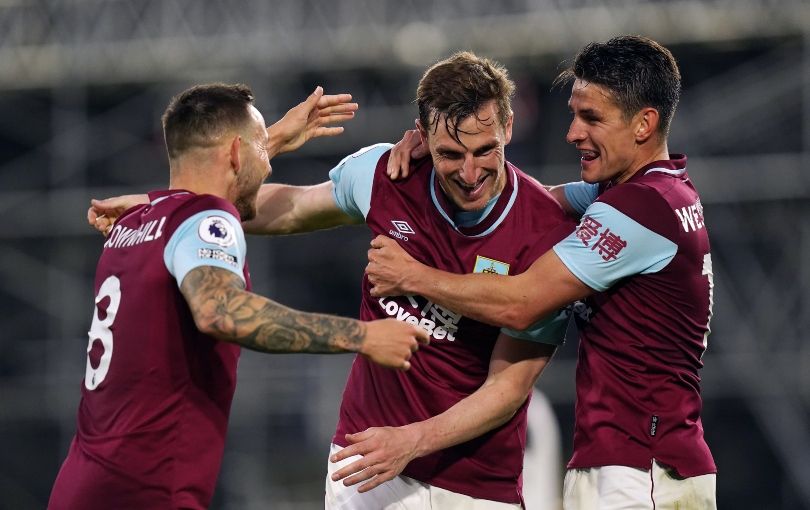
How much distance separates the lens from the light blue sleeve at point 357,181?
5203 mm

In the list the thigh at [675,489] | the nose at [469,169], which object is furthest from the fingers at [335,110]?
the thigh at [675,489]

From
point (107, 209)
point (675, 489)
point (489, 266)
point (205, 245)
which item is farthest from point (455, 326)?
point (107, 209)

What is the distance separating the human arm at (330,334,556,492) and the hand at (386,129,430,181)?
76 centimetres

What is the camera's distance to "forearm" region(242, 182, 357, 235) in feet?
18.1

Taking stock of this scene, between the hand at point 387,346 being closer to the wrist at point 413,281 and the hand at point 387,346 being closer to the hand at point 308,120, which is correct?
the wrist at point 413,281

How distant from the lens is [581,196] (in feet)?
17.2

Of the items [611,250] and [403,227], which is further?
[403,227]

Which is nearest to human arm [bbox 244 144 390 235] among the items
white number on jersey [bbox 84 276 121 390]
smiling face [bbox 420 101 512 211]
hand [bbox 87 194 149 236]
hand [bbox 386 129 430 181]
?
hand [bbox 386 129 430 181]

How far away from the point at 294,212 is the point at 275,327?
61.0 inches

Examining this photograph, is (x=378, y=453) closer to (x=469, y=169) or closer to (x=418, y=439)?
(x=418, y=439)

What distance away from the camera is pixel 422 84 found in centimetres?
489

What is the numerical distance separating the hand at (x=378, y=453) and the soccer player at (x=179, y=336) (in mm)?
457

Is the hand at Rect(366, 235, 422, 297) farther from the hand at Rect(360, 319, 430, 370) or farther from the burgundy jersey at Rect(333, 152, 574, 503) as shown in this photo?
the hand at Rect(360, 319, 430, 370)

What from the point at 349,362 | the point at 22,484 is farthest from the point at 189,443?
the point at 22,484
